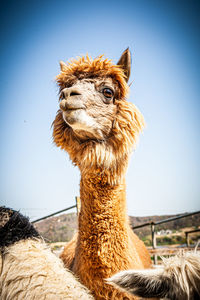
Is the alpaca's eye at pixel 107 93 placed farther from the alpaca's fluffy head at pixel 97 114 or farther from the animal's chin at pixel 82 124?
the animal's chin at pixel 82 124

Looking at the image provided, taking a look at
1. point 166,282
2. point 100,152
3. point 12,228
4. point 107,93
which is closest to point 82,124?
point 100,152

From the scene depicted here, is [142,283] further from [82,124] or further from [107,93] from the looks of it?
[107,93]

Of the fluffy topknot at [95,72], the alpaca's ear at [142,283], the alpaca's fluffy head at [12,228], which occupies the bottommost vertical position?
A: the alpaca's ear at [142,283]

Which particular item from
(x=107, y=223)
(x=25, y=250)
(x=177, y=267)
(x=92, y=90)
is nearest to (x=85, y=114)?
(x=92, y=90)

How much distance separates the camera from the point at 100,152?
79.8 inches

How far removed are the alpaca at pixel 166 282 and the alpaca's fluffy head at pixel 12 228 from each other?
557 mm

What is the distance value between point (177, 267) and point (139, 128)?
5.19 ft

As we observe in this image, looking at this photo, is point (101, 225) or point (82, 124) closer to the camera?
Answer: point (101, 225)

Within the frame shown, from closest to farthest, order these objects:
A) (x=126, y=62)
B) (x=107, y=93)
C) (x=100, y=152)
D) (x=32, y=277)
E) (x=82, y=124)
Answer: (x=32, y=277)
(x=82, y=124)
(x=100, y=152)
(x=107, y=93)
(x=126, y=62)

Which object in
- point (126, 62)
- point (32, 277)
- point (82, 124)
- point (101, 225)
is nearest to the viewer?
point (32, 277)

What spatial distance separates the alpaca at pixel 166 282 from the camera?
0.93 metres

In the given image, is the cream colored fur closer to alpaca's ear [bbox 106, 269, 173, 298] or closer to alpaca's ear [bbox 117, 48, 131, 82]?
alpaca's ear [bbox 106, 269, 173, 298]

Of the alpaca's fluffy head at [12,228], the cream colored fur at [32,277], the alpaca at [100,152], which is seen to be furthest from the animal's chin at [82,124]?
the cream colored fur at [32,277]

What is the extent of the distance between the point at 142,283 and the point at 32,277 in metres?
0.56
